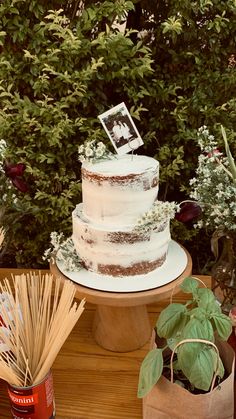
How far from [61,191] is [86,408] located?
2.02 feet

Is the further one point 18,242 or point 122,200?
point 18,242

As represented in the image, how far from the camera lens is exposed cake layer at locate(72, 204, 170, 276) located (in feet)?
3.48

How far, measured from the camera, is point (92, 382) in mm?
1085

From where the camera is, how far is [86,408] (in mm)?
1021

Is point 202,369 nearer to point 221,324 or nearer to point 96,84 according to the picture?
point 221,324

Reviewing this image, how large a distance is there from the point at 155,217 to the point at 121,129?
23 centimetres

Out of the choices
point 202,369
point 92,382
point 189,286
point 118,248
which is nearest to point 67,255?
point 118,248

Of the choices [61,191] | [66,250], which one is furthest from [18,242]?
[66,250]

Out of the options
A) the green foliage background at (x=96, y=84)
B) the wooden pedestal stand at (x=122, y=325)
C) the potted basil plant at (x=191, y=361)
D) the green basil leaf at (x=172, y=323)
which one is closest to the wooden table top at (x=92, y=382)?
the wooden pedestal stand at (x=122, y=325)

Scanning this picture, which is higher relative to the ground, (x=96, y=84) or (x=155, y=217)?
(x=96, y=84)

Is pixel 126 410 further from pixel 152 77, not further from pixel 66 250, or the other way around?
pixel 152 77

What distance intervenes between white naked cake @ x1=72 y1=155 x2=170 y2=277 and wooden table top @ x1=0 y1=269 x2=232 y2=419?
0.21 m

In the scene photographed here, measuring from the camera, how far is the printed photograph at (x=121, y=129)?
113 cm

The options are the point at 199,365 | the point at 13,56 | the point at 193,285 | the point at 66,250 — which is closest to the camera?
the point at 199,365
